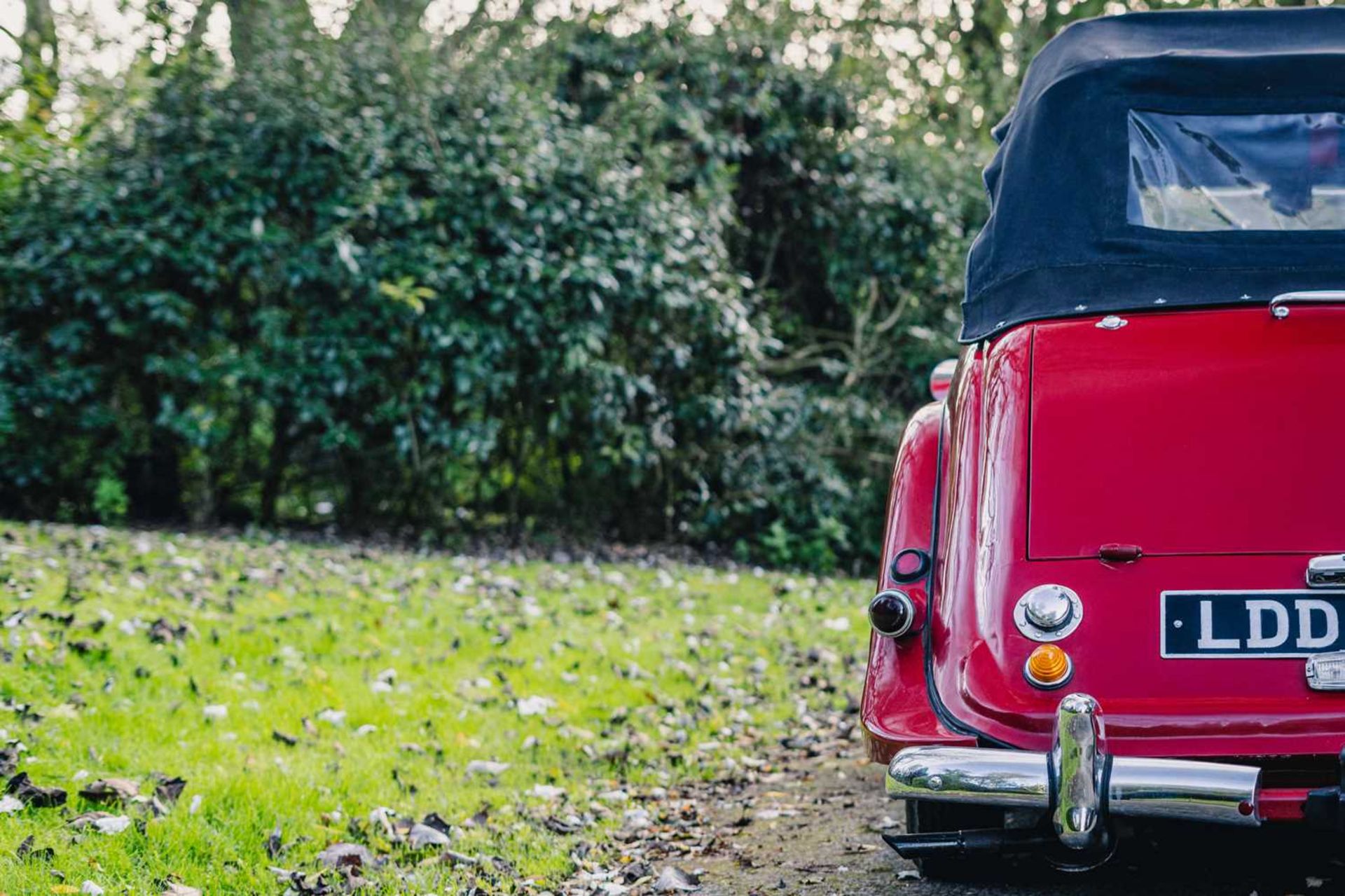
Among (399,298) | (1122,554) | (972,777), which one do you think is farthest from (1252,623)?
(399,298)

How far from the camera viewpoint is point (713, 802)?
4.61 m

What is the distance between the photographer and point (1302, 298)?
3.19m

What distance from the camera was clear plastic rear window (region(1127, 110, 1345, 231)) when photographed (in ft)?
11.8

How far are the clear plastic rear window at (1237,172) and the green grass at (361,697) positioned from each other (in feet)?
8.84

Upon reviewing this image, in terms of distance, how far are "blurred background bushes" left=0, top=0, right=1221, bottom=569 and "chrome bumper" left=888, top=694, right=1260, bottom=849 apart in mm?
6636

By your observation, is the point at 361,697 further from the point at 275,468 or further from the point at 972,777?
the point at 275,468

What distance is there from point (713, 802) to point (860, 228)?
26.4 ft

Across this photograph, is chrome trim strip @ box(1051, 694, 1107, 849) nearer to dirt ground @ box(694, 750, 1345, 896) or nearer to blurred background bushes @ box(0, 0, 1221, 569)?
dirt ground @ box(694, 750, 1345, 896)

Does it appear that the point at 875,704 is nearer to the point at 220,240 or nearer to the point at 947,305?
the point at 220,240

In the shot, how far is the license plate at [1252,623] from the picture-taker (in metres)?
2.82

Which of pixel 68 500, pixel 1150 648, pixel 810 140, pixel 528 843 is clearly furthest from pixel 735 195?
pixel 1150 648

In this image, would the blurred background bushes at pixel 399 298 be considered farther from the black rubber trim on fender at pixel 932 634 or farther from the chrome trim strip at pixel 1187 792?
the chrome trim strip at pixel 1187 792

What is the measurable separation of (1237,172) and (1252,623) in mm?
1502

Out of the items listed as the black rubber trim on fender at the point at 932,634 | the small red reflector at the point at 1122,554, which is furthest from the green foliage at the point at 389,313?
the small red reflector at the point at 1122,554
